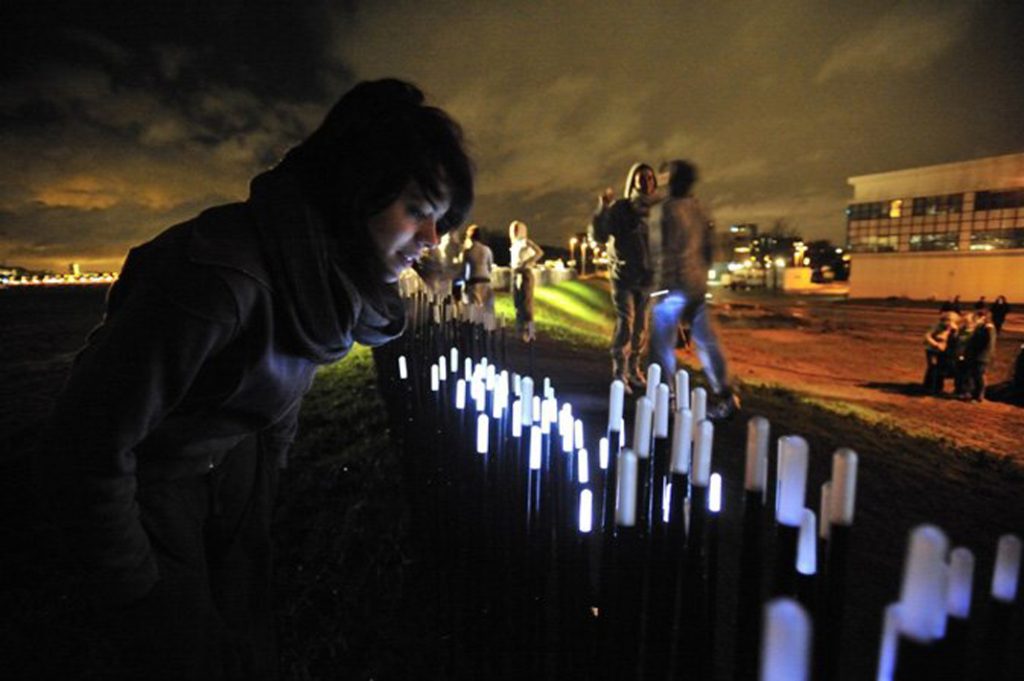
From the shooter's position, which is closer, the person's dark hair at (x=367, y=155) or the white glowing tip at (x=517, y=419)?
the person's dark hair at (x=367, y=155)

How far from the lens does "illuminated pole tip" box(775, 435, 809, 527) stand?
896 mm

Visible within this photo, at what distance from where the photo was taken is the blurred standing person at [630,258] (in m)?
5.54

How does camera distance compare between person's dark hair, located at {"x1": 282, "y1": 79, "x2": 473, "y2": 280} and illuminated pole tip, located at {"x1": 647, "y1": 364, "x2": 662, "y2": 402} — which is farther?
illuminated pole tip, located at {"x1": 647, "y1": 364, "x2": 662, "y2": 402}

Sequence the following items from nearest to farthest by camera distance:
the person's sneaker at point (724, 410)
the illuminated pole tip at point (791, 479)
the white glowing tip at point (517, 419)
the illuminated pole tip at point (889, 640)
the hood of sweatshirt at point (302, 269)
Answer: the illuminated pole tip at point (889, 640)
the illuminated pole tip at point (791, 479)
the hood of sweatshirt at point (302, 269)
the white glowing tip at point (517, 419)
the person's sneaker at point (724, 410)

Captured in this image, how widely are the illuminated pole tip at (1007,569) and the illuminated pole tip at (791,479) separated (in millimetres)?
267

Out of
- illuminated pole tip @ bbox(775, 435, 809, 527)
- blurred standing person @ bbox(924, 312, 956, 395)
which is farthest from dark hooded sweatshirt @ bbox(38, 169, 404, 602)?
blurred standing person @ bbox(924, 312, 956, 395)

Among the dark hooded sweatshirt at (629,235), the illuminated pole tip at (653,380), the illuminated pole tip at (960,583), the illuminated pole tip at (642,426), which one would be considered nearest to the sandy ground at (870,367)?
the dark hooded sweatshirt at (629,235)

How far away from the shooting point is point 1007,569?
2.54ft

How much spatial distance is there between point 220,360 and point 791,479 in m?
1.30

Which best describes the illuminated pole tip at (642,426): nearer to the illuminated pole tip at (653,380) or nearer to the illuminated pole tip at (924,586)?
the illuminated pole tip at (653,380)

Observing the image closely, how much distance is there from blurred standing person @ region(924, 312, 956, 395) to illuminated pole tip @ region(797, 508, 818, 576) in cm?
979

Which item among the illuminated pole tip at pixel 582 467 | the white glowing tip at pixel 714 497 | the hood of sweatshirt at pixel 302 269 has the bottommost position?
the illuminated pole tip at pixel 582 467

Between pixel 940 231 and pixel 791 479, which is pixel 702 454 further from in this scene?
pixel 940 231

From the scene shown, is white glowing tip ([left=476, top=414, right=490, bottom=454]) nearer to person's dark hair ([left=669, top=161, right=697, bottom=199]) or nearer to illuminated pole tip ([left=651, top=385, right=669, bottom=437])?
illuminated pole tip ([left=651, top=385, right=669, bottom=437])
